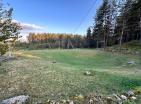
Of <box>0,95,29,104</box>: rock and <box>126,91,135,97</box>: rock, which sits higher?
<box>126,91,135,97</box>: rock

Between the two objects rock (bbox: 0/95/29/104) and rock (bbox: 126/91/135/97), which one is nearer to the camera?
rock (bbox: 0/95/29/104)

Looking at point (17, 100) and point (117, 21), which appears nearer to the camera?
point (17, 100)

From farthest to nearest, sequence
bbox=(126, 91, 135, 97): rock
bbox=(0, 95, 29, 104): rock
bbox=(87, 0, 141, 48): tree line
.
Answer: bbox=(87, 0, 141, 48): tree line
bbox=(126, 91, 135, 97): rock
bbox=(0, 95, 29, 104): rock

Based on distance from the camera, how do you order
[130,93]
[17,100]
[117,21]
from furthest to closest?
1. [117,21]
2. [130,93]
3. [17,100]

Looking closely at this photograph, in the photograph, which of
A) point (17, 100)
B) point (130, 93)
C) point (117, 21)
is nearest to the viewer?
point (17, 100)

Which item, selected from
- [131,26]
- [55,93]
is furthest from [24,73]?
[131,26]

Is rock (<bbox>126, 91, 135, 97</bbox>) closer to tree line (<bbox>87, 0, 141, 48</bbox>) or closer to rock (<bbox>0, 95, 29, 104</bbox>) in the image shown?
rock (<bbox>0, 95, 29, 104</bbox>)

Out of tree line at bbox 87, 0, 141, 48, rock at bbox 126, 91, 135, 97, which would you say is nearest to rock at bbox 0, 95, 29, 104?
rock at bbox 126, 91, 135, 97

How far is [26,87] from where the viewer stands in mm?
12938

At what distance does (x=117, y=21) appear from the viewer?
54656mm

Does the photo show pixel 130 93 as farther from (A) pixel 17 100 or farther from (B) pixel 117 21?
(B) pixel 117 21

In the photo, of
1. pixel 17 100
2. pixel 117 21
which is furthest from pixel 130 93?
pixel 117 21

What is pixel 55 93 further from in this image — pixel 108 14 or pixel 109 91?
pixel 108 14

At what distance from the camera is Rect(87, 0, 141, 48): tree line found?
5081cm
